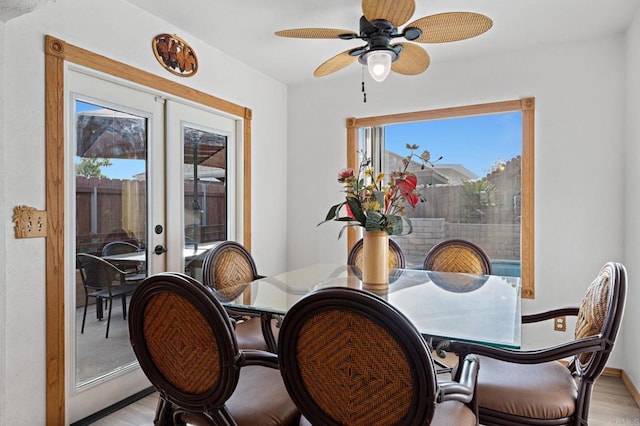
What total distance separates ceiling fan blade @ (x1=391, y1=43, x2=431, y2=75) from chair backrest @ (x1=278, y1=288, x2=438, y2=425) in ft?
5.69

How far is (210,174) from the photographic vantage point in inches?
134

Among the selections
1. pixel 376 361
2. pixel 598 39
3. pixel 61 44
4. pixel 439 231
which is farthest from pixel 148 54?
pixel 598 39

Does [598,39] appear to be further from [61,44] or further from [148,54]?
[61,44]

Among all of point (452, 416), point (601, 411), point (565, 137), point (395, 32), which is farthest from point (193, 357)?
point (565, 137)

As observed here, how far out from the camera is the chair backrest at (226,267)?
2.45 m

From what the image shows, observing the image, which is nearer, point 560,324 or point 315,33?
point 315,33

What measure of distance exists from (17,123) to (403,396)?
220cm

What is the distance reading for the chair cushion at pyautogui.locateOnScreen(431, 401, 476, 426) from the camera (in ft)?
4.43

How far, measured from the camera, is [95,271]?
2.51 meters

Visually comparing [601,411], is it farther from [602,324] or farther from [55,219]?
[55,219]

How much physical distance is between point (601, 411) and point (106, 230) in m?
3.29

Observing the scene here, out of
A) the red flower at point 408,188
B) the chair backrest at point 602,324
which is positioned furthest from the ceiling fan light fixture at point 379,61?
the chair backrest at point 602,324

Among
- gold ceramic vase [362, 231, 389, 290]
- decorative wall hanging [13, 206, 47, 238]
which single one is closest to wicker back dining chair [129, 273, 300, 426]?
gold ceramic vase [362, 231, 389, 290]

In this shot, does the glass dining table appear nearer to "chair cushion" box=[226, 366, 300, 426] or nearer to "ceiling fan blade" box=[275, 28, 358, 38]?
"chair cushion" box=[226, 366, 300, 426]
